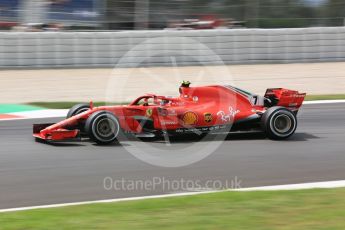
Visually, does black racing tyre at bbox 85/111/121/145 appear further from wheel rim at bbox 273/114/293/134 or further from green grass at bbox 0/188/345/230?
green grass at bbox 0/188/345/230

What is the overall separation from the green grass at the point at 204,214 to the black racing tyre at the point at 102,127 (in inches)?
111

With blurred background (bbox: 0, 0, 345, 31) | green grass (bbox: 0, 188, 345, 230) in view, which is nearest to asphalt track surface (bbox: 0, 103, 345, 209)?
green grass (bbox: 0, 188, 345, 230)

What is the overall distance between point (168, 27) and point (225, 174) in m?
11.8

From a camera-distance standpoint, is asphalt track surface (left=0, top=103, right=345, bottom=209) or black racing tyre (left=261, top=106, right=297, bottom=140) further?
black racing tyre (left=261, top=106, right=297, bottom=140)

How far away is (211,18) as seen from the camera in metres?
19.0

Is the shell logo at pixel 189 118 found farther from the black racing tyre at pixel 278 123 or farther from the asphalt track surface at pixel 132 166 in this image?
the black racing tyre at pixel 278 123

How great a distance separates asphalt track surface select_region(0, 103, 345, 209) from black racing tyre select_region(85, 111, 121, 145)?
0.42 feet

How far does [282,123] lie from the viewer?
934 centimetres

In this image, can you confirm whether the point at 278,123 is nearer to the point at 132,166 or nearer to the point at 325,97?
the point at 132,166

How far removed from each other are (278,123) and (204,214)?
13.6ft

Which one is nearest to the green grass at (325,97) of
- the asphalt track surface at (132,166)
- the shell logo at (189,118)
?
the asphalt track surface at (132,166)

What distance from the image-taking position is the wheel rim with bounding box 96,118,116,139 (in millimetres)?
8734

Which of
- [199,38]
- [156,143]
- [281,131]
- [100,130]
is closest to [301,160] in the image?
[281,131]

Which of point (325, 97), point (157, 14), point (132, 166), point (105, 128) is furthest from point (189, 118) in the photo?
point (157, 14)
